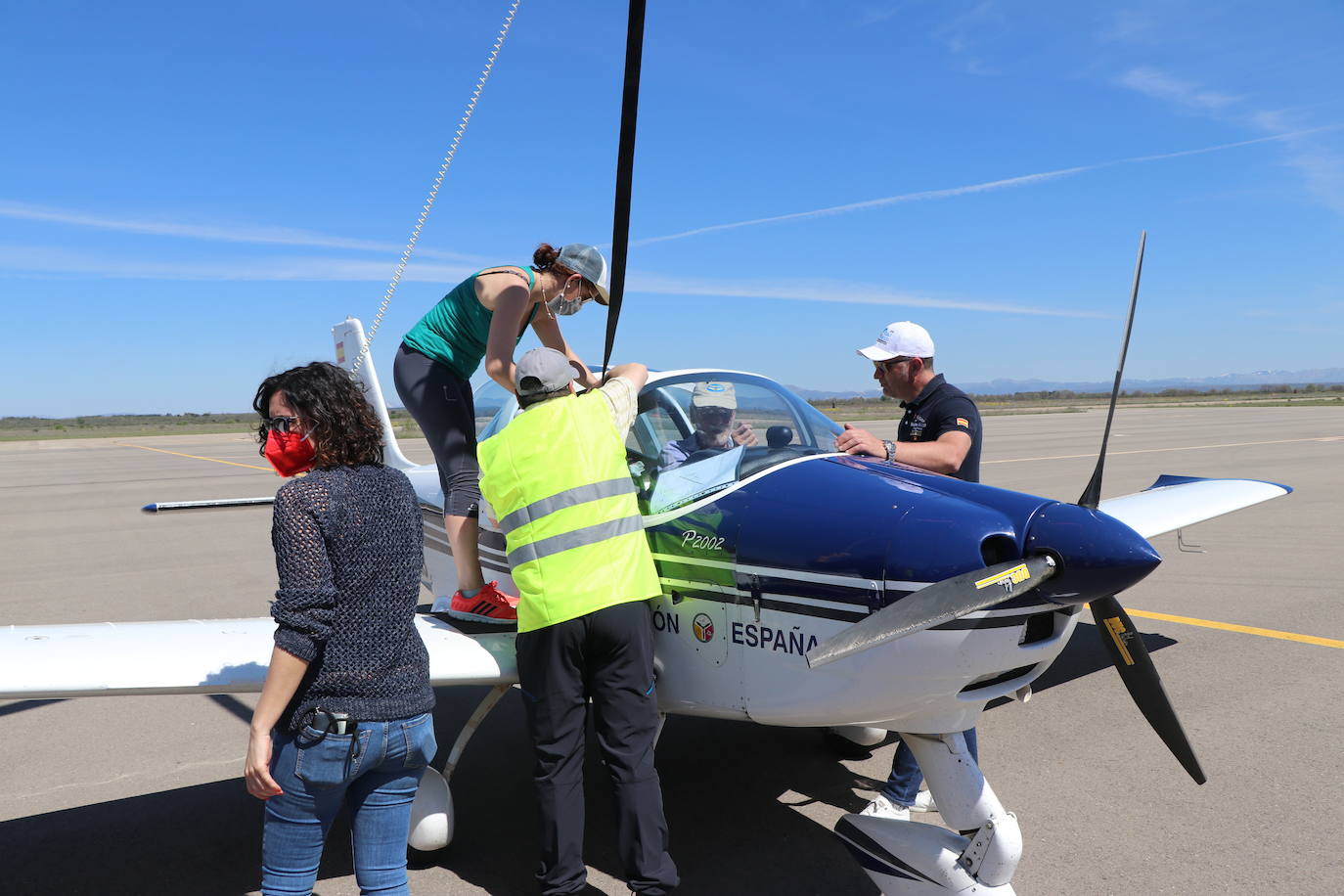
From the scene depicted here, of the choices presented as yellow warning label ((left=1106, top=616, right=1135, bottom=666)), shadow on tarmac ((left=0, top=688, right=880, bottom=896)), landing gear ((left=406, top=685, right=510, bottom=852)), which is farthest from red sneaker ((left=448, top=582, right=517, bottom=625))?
yellow warning label ((left=1106, top=616, right=1135, bottom=666))

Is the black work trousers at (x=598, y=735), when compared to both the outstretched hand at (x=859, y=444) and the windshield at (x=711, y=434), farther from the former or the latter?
the outstretched hand at (x=859, y=444)

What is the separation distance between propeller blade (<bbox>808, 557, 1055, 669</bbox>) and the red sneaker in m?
1.66

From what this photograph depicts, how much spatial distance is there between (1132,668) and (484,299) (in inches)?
109

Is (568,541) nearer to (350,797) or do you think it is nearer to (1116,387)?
(350,797)

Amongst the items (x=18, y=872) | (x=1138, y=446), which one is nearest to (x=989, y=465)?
(x=1138, y=446)

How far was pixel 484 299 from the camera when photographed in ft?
11.9

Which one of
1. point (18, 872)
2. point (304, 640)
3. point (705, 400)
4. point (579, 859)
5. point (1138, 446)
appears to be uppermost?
point (705, 400)

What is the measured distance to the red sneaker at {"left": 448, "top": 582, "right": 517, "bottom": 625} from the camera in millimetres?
3854

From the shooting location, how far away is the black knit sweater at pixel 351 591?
207 cm

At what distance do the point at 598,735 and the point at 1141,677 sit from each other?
1.90 m

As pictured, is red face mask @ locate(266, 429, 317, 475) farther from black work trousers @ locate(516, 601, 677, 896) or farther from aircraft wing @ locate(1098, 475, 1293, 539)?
aircraft wing @ locate(1098, 475, 1293, 539)

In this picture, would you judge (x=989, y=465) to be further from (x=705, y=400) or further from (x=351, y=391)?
(x=351, y=391)

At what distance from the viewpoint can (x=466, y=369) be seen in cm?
412

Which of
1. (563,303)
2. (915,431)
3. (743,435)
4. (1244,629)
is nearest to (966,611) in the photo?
(743,435)
